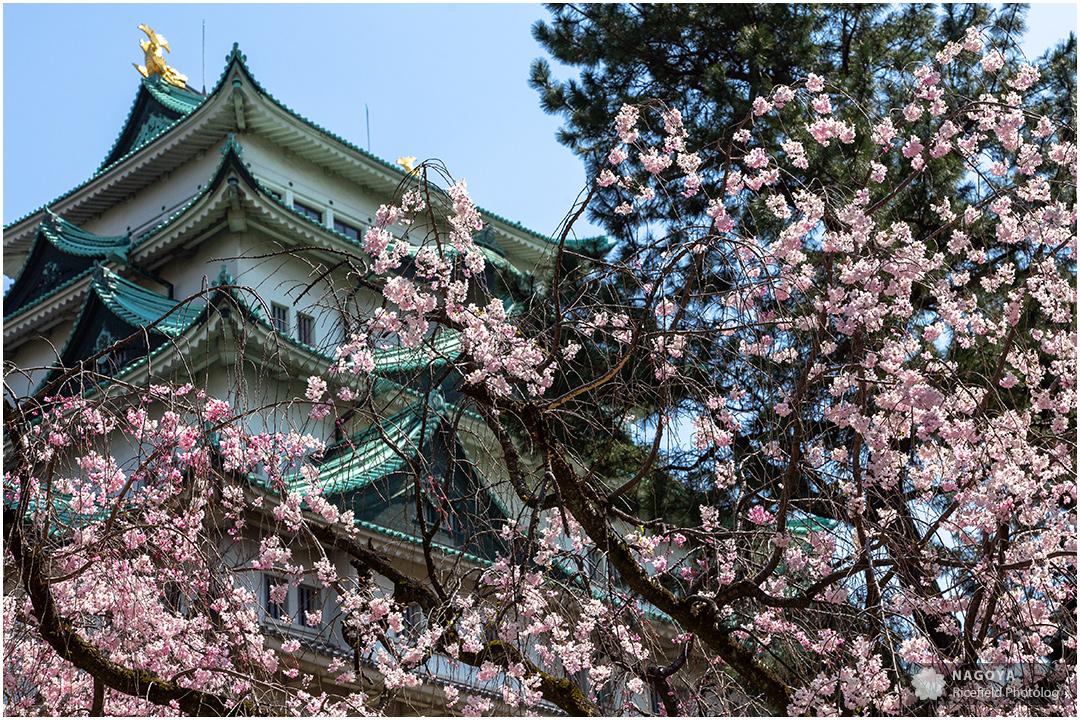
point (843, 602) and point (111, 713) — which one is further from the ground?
point (843, 602)

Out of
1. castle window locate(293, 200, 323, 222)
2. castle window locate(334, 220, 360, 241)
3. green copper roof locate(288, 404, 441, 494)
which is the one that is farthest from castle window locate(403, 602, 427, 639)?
castle window locate(334, 220, 360, 241)

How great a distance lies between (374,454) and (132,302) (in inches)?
266

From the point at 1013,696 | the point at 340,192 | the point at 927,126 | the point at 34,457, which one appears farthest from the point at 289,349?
the point at 1013,696

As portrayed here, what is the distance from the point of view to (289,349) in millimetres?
12523

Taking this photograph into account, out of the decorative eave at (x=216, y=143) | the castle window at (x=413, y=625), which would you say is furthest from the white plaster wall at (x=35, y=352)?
the castle window at (x=413, y=625)

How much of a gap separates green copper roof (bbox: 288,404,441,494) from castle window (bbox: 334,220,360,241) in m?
6.13

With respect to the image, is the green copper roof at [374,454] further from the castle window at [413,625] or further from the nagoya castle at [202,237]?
the castle window at [413,625]

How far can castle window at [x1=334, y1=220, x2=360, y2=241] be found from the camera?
17969 mm

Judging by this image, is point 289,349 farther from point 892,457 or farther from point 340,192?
point 892,457

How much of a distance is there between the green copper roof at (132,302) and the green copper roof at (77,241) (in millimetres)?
1512

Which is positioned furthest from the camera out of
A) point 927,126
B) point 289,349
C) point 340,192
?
point 340,192

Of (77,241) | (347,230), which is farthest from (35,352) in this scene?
(347,230)

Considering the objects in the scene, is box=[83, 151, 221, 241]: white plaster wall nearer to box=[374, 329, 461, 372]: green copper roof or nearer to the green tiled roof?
the green tiled roof

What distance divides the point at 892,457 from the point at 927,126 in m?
5.14
